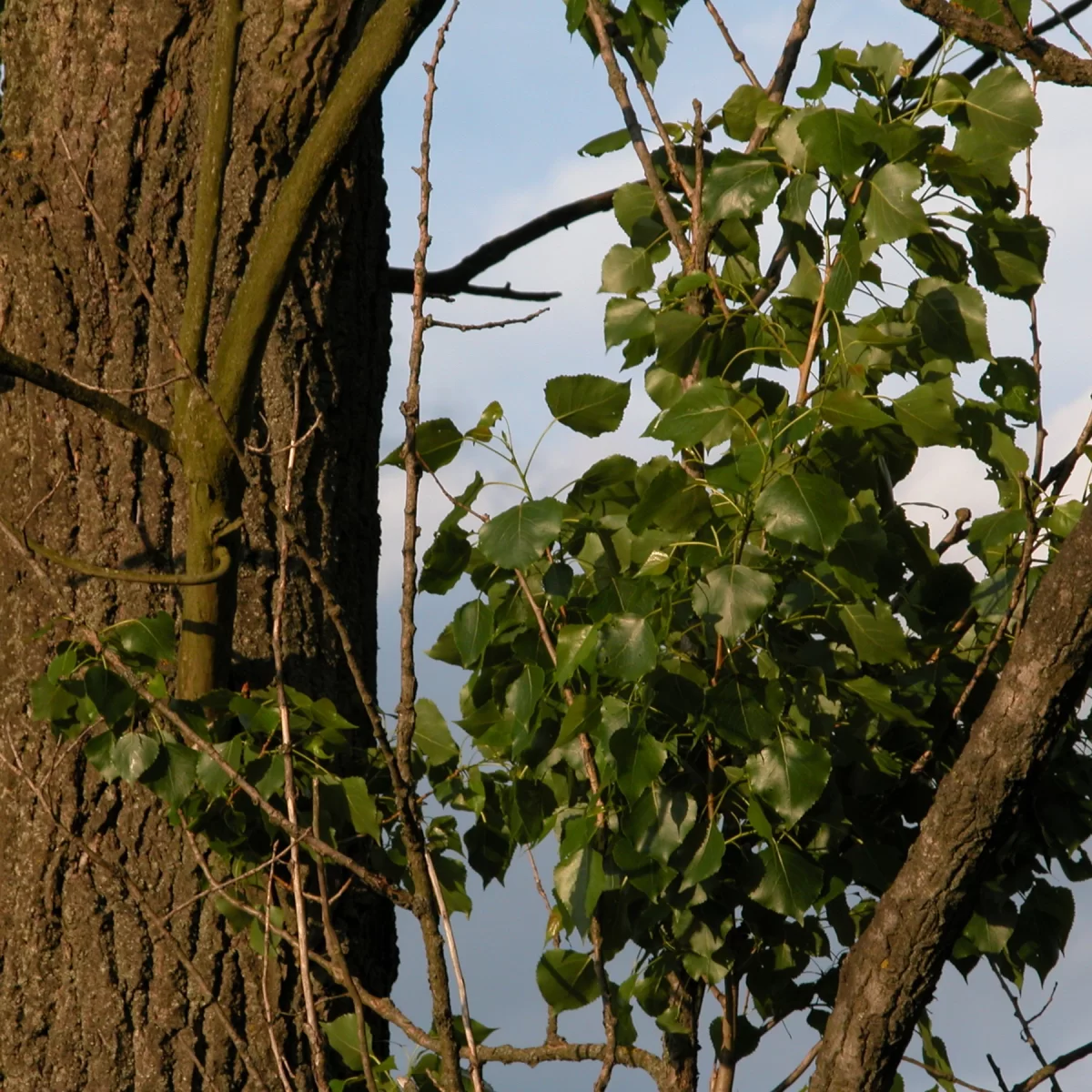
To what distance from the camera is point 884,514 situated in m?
1.51

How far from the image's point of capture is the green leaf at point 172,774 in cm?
172

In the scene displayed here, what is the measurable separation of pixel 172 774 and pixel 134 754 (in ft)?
0.19

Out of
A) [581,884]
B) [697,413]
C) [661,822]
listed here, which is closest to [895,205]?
[697,413]

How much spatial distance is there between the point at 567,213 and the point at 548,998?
6.10ft

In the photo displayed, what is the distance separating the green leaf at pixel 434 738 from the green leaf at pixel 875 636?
0.60 meters

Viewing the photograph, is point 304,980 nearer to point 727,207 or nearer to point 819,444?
point 819,444

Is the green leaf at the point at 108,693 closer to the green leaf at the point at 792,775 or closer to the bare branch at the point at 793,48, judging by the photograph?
the green leaf at the point at 792,775

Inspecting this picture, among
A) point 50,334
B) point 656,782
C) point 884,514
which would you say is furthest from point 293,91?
point 656,782

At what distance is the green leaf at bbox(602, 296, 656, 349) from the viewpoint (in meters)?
1.50

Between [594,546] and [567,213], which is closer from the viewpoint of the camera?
[594,546]

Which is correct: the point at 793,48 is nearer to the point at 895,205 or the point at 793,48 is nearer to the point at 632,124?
the point at 632,124

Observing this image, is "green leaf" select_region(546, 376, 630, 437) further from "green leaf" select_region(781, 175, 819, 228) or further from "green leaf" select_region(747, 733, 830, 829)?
"green leaf" select_region(747, 733, 830, 829)

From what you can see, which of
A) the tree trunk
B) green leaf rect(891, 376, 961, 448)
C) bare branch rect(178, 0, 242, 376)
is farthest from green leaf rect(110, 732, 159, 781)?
green leaf rect(891, 376, 961, 448)

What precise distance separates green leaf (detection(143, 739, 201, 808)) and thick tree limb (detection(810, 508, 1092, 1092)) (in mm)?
883
